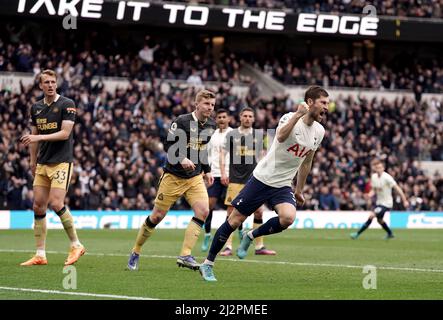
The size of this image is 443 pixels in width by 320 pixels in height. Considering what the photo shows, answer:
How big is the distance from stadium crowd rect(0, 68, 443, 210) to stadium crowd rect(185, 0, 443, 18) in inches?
173

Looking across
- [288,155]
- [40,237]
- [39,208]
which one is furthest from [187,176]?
[40,237]

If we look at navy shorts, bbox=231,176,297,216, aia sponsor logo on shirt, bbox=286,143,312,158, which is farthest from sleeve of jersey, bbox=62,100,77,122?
aia sponsor logo on shirt, bbox=286,143,312,158

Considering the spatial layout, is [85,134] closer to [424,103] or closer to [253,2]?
[253,2]

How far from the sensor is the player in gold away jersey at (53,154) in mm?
13914

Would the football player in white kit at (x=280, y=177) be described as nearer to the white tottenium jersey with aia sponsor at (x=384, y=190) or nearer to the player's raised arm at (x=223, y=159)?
the player's raised arm at (x=223, y=159)

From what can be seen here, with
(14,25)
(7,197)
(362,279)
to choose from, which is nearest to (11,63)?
(14,25)

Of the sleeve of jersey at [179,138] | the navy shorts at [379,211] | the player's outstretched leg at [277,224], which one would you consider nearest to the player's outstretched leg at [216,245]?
the player's outstretched leg at [277,224]

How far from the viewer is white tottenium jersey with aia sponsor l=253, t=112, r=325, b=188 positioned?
11.9m

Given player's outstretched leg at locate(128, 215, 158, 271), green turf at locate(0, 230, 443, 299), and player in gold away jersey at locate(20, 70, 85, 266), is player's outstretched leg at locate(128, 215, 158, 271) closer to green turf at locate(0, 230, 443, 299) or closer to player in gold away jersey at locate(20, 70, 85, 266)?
green turf at locate(0, 230, 443, 299)

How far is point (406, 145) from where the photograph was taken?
40406 mm

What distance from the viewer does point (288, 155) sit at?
12039 millimetres

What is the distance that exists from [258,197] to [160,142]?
22712 mm

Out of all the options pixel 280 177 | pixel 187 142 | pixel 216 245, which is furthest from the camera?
pixel 187 142

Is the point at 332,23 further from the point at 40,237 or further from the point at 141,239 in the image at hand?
→ the point at 141,239
